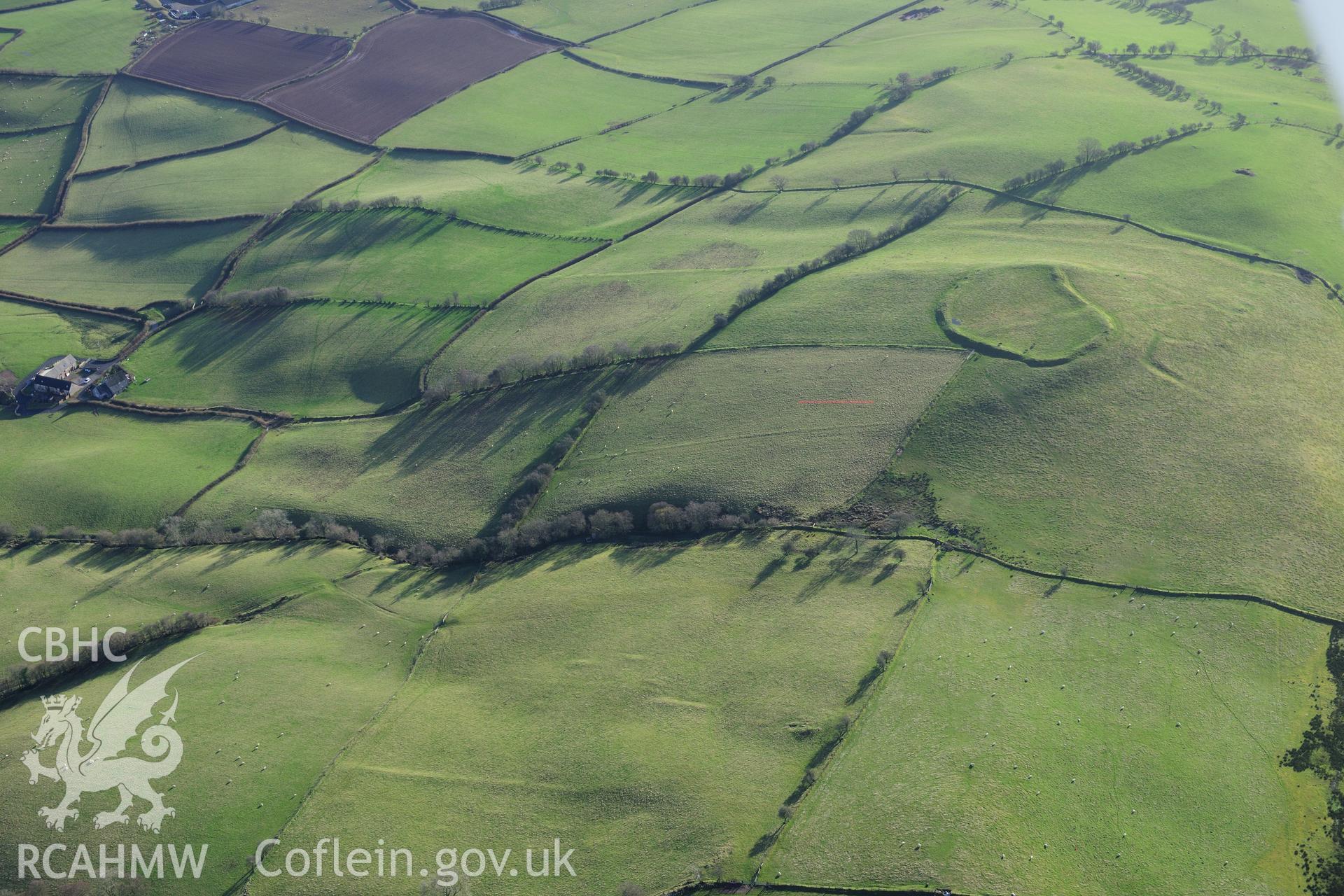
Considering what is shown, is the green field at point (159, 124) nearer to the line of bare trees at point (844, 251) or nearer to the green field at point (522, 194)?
the green field at point (522, 194)

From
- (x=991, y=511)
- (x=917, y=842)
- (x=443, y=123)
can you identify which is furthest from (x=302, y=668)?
(x=443, y=123)

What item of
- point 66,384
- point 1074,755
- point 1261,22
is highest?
point 1261,22

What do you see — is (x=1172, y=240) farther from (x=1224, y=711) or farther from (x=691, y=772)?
(x=691, y=772)

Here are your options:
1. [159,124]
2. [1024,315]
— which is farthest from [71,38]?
[1024,315]

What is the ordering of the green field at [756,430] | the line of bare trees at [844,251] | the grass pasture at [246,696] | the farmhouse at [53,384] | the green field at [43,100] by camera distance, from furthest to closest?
the green field at [43,100]
the line of bare trees at [844,251]
the farmhouse at [53,384]
the green field at [756,430]
the grass pasture at [246,696]

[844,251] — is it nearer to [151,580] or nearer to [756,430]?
[756,430]

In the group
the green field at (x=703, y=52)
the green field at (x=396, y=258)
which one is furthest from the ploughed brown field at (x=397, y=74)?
→ the green field at (x=396, y=258)
